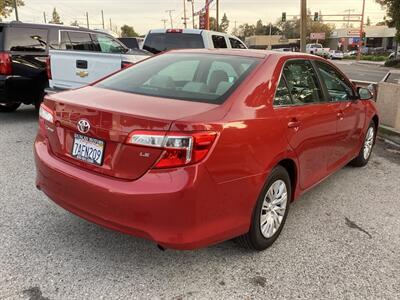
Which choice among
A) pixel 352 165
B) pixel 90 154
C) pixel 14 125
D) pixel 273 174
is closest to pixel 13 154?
pixel 14 125

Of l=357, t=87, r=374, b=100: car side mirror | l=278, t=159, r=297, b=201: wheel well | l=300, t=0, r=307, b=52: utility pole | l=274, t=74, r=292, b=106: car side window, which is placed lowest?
l=278, t=159, r=297, b=201: wheel well

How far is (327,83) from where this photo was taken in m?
4.72

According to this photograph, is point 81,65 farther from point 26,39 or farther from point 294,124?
point 294,124

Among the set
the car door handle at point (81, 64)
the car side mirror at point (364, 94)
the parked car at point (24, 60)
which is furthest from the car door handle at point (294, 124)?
the parked car at point (24, 60)

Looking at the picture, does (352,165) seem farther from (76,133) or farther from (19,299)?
(19,299)

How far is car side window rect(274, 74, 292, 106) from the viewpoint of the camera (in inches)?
141

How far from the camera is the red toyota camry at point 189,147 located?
9.08 ft

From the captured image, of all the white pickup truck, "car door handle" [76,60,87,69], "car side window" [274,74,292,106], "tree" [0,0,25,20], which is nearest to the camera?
"car side window" [274,74,292,106]

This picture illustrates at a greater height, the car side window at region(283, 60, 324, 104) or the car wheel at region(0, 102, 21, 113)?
the car side window at region(283, 60, 324, 104)

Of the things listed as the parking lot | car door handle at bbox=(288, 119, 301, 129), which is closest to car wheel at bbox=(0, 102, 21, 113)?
the parking lot

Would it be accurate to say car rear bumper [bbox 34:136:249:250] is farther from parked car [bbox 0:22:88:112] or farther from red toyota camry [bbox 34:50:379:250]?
parked car [bbox 0:22:88:112]

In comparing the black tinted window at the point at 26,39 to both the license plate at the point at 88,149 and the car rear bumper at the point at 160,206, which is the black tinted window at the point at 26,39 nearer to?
the license plate at the point at 88,149

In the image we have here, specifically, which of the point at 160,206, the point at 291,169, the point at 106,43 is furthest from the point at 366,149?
the point at 106,43

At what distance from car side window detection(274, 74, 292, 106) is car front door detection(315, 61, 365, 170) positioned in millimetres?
945
